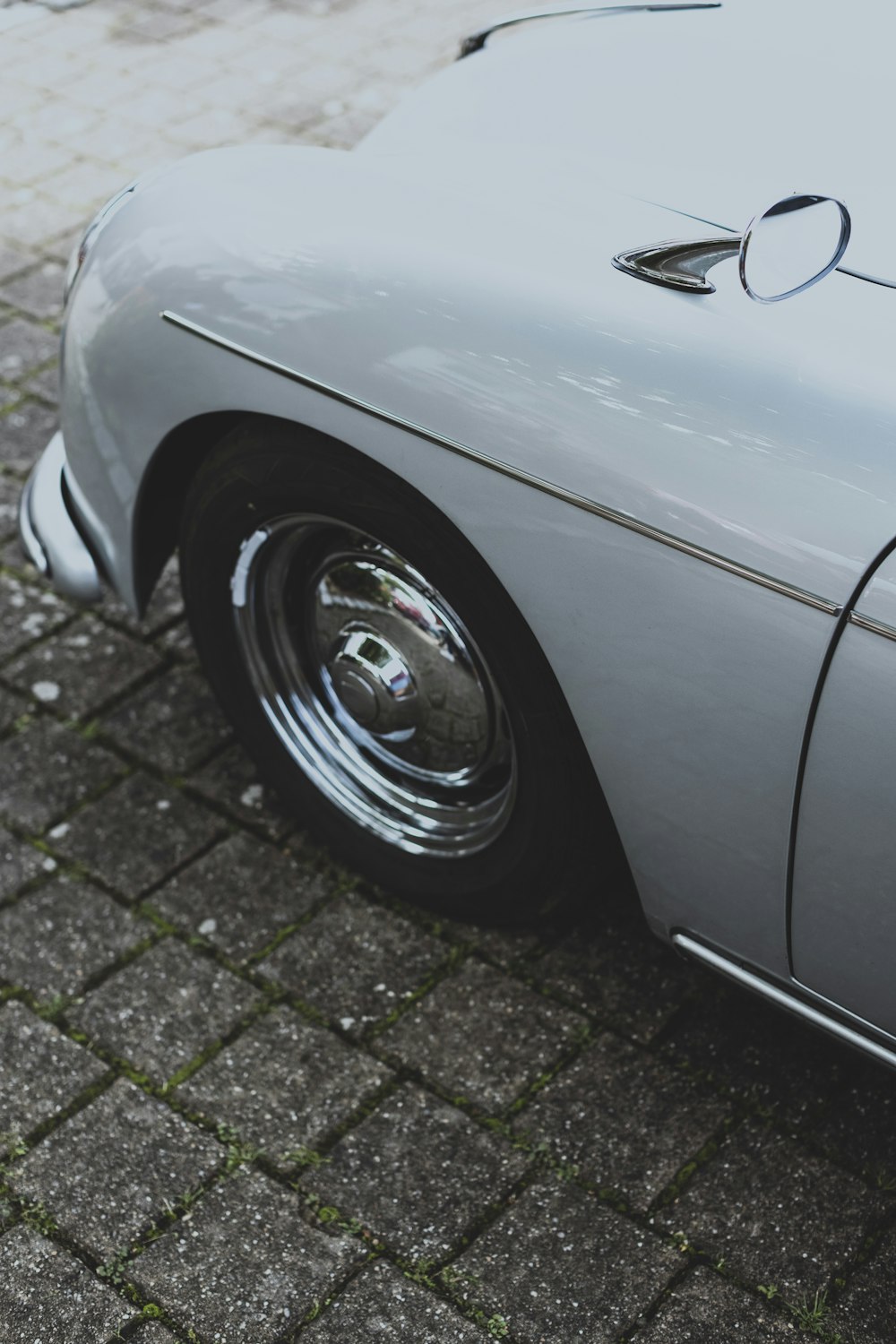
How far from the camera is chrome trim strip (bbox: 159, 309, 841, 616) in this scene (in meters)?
1.73

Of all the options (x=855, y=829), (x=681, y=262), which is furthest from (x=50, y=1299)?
(x=681, y=262)

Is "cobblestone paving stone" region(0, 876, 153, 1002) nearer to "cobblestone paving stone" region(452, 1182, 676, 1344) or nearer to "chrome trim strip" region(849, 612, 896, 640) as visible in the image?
"cobblestone paving stone" region(452, 1182, 676, 1344)

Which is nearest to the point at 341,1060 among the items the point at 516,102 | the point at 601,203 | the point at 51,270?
the point at 601,203

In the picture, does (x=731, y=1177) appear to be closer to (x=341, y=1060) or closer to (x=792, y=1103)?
(x=792, y=1103)

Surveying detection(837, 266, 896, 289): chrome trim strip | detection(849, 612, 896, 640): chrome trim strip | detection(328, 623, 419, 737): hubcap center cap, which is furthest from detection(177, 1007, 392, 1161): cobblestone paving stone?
detection(837, 266, 896, 289): chrome trim strip

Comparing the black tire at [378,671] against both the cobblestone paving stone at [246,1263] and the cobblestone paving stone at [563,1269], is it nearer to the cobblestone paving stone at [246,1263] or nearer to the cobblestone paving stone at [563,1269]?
the cobblestone paving stone at [563,1269]

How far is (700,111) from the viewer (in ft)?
7.36

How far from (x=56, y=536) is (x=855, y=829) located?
1.85 metres

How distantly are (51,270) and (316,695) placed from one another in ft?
9.11

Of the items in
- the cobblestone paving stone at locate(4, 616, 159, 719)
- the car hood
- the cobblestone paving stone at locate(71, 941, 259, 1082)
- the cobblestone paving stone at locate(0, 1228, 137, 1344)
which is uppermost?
the car hood

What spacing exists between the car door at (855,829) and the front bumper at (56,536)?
5.47 ft

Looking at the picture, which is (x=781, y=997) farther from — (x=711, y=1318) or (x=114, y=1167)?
→ (x=114, y=1167)

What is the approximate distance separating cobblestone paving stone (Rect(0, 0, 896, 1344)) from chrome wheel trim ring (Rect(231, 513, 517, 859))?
0.73 ft

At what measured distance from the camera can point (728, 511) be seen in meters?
1.76
